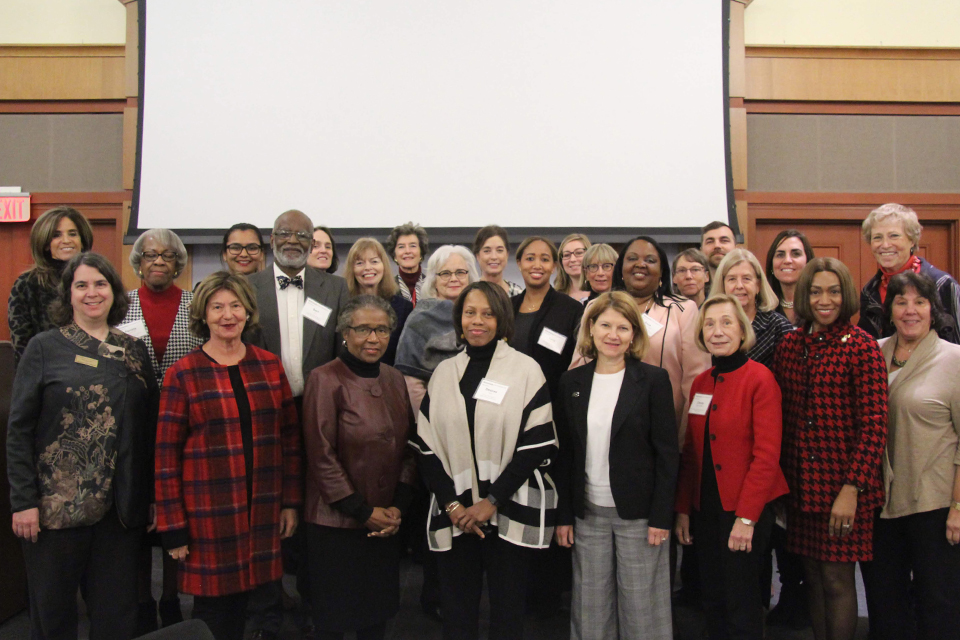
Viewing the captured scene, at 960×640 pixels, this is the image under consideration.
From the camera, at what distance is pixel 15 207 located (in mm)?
4738

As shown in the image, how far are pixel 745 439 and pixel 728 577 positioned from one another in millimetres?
482

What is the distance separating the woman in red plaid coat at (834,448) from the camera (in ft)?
6.79

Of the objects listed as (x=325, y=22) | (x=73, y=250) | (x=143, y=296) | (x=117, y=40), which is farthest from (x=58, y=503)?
(x=117, y=40)

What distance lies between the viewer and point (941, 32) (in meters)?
4.85

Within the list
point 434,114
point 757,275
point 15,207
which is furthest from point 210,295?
point 15,207

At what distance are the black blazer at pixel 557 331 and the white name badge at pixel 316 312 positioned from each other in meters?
0.81

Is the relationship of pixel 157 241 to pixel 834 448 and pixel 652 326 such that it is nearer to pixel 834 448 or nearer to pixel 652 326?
pixel 652 326

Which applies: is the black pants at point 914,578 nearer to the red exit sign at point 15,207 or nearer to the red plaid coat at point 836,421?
the red plaid coat at point 836,421

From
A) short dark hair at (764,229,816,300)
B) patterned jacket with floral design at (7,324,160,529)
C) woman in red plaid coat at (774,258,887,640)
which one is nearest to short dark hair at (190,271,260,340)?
patterned jacket with floral design at (7,324,160,529)

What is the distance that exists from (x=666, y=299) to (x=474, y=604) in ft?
4.73

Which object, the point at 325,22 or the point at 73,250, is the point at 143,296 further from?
the point at 325,22

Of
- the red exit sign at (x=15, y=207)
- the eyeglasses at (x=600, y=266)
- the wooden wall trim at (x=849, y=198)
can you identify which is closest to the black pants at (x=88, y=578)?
the eyeglasses at (x=600, y=266)

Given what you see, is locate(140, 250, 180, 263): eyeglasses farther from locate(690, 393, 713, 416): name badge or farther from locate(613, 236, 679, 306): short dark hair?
locate(690, 393, 713, 416): name badge

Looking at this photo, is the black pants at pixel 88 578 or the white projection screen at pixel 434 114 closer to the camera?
the black pants at pixel 88 578
